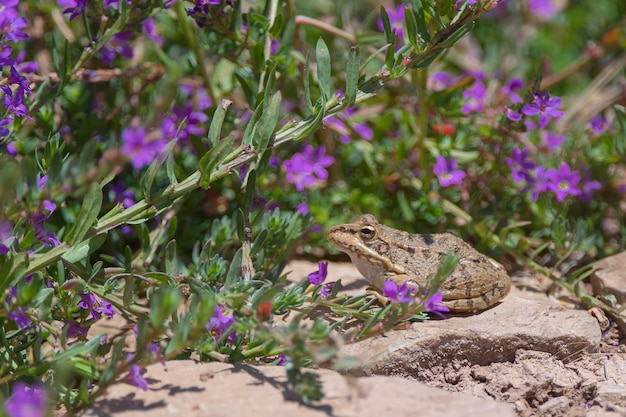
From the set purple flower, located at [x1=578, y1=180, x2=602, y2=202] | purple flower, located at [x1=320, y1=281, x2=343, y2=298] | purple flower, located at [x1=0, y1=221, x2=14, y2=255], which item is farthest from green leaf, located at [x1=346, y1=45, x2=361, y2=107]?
purple flower, located at [x1=578, y1=180, x2=602, y2=202]

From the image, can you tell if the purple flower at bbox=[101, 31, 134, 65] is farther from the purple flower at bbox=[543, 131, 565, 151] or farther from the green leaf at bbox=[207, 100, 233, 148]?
the purple flower at bbox=[543, 131, 565, 151]

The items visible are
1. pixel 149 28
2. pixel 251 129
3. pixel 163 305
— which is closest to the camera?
pixel 163 305

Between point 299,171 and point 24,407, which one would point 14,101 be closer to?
point 24,407

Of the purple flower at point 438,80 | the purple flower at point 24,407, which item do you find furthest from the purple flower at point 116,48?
the purple flower at point 24,407

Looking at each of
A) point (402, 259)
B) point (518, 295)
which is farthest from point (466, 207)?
point (402, 259)

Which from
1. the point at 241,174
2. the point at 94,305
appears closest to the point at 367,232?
the point at 241,174
